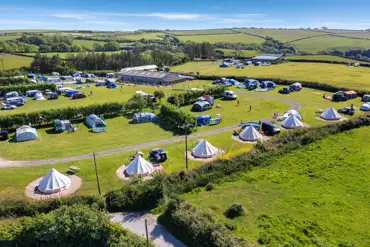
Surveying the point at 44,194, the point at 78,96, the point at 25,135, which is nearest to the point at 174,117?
the point at 25,135

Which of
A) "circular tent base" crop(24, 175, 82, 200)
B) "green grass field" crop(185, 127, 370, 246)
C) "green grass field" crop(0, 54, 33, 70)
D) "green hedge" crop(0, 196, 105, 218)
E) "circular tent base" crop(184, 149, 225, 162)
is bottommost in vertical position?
"circular tent base" crop(24, 175, 82, 200)

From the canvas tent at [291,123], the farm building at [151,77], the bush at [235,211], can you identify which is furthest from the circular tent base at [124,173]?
the farm building at [151,77]

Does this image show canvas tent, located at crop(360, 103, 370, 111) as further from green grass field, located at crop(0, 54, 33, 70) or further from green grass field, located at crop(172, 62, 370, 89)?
green grass field, located at crop(0, 54, 33, 70)

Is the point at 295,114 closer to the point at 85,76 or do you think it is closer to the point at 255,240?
the point at 255,240

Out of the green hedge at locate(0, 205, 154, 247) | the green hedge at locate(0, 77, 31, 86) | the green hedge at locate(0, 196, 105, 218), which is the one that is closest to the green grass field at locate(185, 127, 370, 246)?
the green hedge at locate(0, 205, 154, 247)

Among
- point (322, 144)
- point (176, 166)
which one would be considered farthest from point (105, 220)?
point (322, 144)

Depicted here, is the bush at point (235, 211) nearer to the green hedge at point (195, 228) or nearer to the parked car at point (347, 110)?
the green hedge at point (195, 228)

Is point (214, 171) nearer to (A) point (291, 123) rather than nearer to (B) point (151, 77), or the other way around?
(A) point (291, 123)
